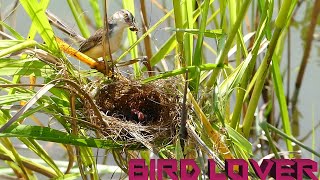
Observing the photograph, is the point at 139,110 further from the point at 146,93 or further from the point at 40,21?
the point at 40,21

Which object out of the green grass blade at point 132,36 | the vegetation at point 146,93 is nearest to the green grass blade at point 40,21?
the vegetation at point 146,93

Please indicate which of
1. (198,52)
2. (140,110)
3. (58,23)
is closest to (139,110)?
(140,110)

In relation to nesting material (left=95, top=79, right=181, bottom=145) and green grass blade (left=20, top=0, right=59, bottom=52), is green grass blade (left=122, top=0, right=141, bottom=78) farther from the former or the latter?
green grass blade (left=20, top=0, right=59, bottom=52)

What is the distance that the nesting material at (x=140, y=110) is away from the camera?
4.81 ft

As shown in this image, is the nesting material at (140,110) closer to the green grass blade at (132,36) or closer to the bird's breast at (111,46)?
the green grass blade at (132,36)

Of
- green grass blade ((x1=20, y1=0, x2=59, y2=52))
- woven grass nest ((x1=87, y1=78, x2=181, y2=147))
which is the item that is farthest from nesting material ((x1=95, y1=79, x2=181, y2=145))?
green grass blade ((x1=20, y1=0, x2=59, y2=52))

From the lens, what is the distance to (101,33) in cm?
180

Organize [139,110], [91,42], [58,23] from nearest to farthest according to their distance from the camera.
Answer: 1. [139,110]
2. [58,23]
3. [91,42]

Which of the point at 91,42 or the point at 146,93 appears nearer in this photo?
the point at 146,93

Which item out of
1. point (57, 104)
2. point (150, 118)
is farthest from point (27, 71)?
point (150, 118)

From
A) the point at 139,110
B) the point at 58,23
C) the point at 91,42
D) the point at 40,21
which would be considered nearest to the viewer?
the point at 40,21

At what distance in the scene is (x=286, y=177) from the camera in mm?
1740

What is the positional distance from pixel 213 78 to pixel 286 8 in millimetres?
225

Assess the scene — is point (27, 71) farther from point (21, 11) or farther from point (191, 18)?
point (21, 11)
